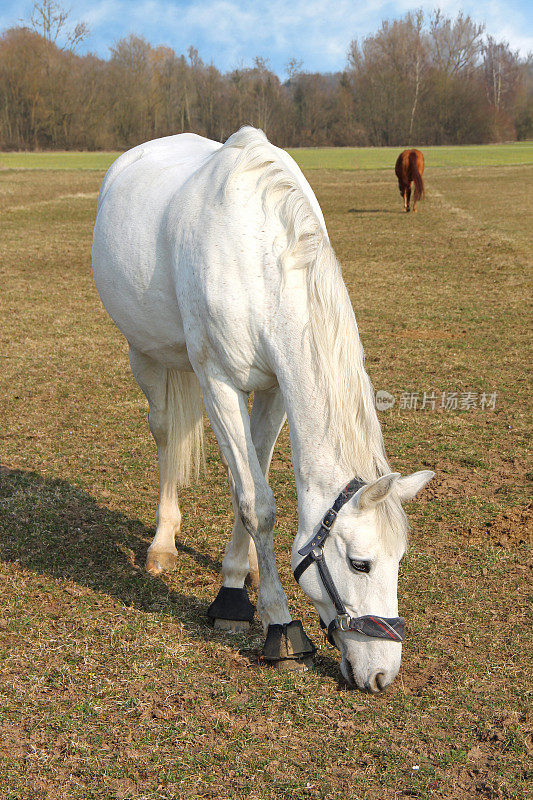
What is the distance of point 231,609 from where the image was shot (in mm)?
2814

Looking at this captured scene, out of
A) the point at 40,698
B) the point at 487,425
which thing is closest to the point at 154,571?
the point at 40,698

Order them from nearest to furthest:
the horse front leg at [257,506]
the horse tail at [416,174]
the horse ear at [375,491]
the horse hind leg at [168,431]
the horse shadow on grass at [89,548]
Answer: the horse ear at [375,491] → the horse front leg at [257,506] → the horse shadow on grass at [89,548] → the horse hind leg at [168,431] → the horse tail at [416,174]

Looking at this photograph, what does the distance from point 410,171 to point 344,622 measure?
17886mm

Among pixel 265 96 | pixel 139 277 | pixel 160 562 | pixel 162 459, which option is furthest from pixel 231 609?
pixel 265 96

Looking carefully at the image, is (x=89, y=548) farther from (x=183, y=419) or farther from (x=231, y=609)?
(x=231, y=609)

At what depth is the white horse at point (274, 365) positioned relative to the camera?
2.16m

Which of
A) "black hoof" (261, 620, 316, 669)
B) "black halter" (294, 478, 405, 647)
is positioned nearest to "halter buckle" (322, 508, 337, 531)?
"black halter" (294, 478, 405, 647)

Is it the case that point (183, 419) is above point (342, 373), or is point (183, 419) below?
below

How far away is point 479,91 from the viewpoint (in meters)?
70.1

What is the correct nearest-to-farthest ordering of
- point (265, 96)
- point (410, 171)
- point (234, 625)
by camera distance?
point (234, 625) < point (410, 171) < point (265, 96)

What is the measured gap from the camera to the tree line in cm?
5722

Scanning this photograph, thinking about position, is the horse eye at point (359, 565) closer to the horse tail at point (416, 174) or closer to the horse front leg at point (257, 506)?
the horse front leg at point (257, 506)

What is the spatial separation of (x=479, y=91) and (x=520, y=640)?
76.7 m

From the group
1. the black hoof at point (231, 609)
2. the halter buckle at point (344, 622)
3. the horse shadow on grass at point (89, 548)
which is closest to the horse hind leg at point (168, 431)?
the horse shadow on grass at point (89, 548)
